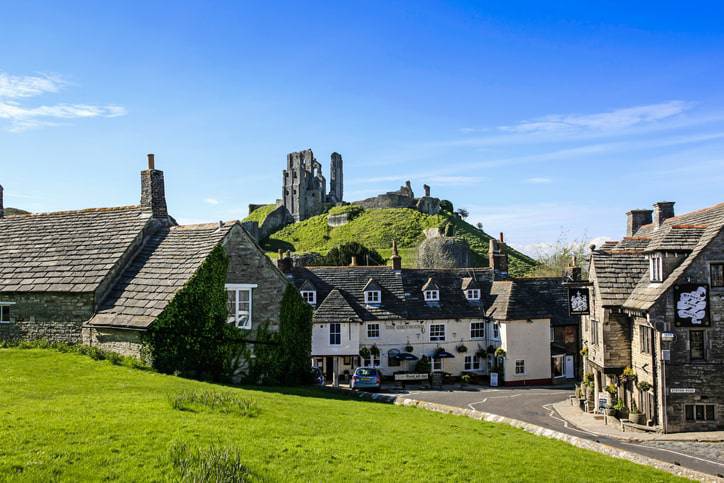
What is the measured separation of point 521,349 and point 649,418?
61.0ft

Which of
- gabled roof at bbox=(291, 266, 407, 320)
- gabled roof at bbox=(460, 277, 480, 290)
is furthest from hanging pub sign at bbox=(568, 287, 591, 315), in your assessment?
gabled roof at bbox=(460, 277, 480, 290)

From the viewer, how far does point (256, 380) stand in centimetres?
2398

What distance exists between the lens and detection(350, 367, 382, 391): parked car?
39.5 m

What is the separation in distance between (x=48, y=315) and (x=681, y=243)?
29600 mm

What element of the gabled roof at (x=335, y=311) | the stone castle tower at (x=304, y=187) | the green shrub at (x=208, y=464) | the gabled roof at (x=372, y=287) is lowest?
the green shrub at (x=208, y=464)

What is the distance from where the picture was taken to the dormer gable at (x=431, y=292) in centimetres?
5216

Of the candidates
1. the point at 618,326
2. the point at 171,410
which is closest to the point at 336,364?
the point at 618,326

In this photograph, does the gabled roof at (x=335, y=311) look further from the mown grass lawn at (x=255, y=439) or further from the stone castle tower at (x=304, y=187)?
the stone castle tower at (x=304, y=187)

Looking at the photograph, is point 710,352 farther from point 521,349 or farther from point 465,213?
point 465,213

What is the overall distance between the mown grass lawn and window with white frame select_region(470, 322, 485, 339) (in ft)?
109

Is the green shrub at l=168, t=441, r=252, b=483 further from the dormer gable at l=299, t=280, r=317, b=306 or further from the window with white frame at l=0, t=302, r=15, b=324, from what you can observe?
the dormer gable at l=299, t=280, r=317, b=306

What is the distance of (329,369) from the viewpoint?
48.2m

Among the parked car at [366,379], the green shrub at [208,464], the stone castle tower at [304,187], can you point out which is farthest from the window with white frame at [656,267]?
the stone castle tower at [304,187]

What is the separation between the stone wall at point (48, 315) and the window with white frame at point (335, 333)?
2596 centimetres
